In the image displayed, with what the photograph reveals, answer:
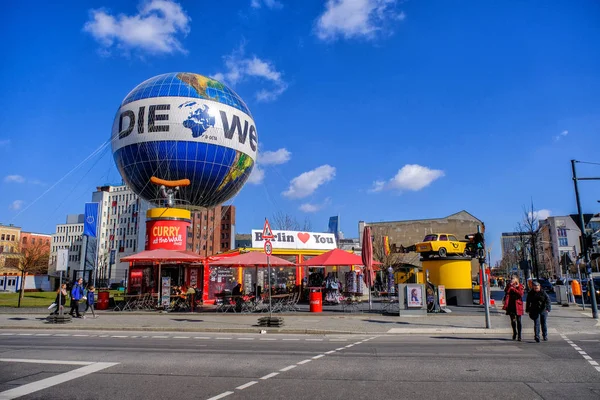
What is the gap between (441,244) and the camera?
2538cm

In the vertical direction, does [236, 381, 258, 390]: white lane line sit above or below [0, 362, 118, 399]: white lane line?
below

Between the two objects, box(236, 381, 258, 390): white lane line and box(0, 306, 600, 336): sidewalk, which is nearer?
box(236, 381, 258, 390): white lane line

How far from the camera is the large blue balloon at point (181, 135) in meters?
27.8

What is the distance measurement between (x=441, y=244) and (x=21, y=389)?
22150mm

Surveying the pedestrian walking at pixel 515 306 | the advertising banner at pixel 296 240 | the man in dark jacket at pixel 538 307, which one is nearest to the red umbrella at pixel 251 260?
the advertising banner at pixel 296 240

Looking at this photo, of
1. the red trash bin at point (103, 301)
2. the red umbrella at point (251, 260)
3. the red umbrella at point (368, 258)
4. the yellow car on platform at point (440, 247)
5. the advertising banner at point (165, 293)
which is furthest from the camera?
the yellow car on platform at point (440, 247)

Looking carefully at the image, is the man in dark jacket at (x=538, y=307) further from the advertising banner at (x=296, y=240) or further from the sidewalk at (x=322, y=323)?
the advertising banner at (x=296, y=240)

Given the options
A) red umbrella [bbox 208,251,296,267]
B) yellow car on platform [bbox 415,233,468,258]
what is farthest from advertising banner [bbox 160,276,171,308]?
yellow car on platform [bbox 415,233,468,258]

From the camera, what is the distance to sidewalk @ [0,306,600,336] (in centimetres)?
1539

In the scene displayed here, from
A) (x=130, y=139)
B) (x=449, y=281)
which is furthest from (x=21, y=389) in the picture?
(x=130, y=139)

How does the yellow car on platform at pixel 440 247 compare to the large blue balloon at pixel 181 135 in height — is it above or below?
below

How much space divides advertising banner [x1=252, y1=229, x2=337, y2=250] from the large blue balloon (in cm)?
460

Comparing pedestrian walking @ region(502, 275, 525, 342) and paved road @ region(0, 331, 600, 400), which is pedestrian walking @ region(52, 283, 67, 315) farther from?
pedestrian walking @ region(502, 275, 525, 342)

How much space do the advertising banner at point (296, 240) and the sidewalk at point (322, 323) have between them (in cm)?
1026
